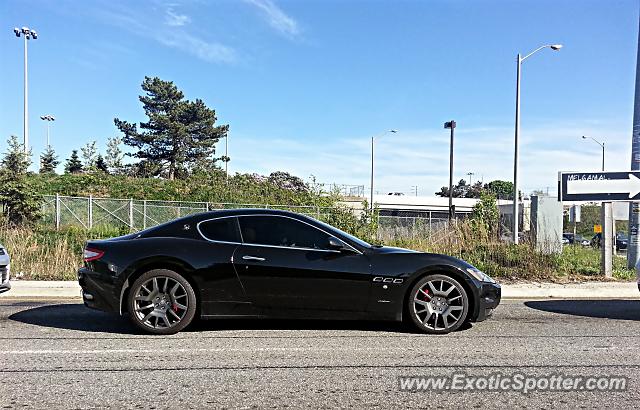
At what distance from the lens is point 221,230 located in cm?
622

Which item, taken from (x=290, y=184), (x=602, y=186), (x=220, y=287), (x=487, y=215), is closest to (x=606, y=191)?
(x=602, y=186)

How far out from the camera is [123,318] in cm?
688

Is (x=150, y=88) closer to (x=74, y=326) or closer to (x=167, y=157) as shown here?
(x=167, y=157)

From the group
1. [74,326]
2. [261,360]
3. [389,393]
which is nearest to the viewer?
[389,393]

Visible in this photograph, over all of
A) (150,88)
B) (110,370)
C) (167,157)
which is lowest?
(110,370)

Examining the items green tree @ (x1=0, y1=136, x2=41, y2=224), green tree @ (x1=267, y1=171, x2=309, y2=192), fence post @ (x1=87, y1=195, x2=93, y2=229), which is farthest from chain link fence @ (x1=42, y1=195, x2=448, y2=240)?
green tree @ (x1=267, y1=171, x2=309, y2=192)

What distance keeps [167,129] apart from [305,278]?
2045 inches

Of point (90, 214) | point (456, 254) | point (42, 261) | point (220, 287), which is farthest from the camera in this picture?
point (90, 214)

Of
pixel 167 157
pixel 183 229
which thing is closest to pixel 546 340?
pixel 183 229

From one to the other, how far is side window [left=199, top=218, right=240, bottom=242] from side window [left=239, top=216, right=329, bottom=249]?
0.31 ft

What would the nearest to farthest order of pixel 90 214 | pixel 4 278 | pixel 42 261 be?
1. pixel 4 278
2. pixel 42 261
3. pixel 90 214

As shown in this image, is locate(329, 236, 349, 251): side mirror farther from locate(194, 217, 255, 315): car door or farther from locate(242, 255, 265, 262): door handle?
locate(194, 217, 255, 315): car door

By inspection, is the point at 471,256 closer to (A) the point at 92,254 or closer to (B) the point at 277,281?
(B) the point at 277,281

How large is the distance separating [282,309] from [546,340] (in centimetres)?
292
